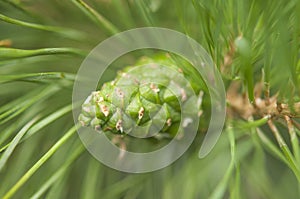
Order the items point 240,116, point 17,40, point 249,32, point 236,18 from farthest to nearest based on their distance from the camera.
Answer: point 17,40, point 240,116, point 236,18, point 249,32

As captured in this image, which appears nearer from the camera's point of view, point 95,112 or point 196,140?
point 95,112

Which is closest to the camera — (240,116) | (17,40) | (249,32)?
(249,32)

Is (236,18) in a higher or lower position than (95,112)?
higher

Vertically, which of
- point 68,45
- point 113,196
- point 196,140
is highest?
point 68,45

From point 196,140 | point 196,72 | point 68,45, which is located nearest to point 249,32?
point 196,72

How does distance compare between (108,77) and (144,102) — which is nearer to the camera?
(144,102)

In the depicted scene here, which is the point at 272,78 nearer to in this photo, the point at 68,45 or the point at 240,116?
the point at 240,116

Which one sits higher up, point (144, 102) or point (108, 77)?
point (108, 77)
